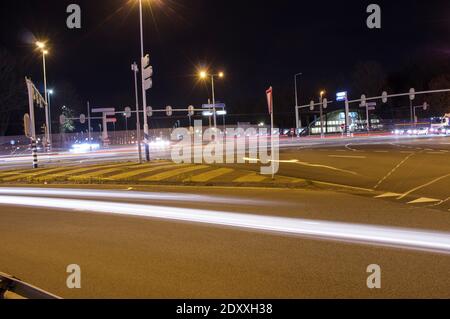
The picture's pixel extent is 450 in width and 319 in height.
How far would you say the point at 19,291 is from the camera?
6.00 m

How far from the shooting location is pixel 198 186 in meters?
17.6

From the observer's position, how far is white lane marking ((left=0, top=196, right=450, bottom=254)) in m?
8.30

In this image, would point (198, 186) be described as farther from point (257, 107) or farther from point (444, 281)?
point (257, 107)

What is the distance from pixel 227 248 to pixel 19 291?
335 cm

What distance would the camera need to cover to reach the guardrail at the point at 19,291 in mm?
5848

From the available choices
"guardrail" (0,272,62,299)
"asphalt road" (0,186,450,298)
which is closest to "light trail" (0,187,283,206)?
"asphalt road" (0,186,450,298)

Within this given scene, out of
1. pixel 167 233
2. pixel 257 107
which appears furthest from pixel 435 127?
pixel 167 233

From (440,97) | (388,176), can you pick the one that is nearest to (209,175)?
(388,176)

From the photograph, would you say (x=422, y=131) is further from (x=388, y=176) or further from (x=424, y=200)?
(x=424, y=200)

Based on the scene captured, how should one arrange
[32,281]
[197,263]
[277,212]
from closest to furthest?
[32,281] → [197,263] → [277,212]

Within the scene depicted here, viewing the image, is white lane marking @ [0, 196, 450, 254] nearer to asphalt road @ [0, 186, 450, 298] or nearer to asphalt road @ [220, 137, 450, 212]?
asphalt road @ [0, 186, 450, 298]

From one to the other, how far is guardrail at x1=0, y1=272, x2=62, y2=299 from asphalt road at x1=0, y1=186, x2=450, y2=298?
0.94 feet

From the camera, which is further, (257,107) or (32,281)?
(257,107)
